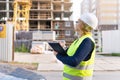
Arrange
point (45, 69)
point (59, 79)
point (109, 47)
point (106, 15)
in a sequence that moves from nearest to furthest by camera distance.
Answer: point (59, 79)
point (45, 69)
point (109, 47)
point (106, 15)

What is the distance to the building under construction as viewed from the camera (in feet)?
282

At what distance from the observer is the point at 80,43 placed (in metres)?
4.99

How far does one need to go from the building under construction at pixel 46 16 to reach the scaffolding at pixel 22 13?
322 centimetres

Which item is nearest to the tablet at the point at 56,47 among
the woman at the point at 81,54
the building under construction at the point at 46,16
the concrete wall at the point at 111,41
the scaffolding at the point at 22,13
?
the woman at the point at 81,54

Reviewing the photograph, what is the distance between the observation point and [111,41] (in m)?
36.2

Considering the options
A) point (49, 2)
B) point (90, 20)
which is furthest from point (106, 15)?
point (90, 20)

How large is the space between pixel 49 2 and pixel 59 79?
73147 millimetres

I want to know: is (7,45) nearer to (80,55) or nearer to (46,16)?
(80,55)

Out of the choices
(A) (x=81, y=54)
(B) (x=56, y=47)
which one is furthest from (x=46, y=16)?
(A) (x=81, y=54)

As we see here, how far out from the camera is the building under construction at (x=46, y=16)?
86.0 meters

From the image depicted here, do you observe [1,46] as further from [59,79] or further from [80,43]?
[80,43]

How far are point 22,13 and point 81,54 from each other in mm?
79607

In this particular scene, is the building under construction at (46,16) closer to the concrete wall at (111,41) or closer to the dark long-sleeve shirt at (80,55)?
the concrete wall at (111,41)

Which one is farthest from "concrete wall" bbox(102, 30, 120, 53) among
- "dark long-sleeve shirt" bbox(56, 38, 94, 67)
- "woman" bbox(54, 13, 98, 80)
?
"dark long-sleeve shirt" bbox(56, 38, 94, 67)
